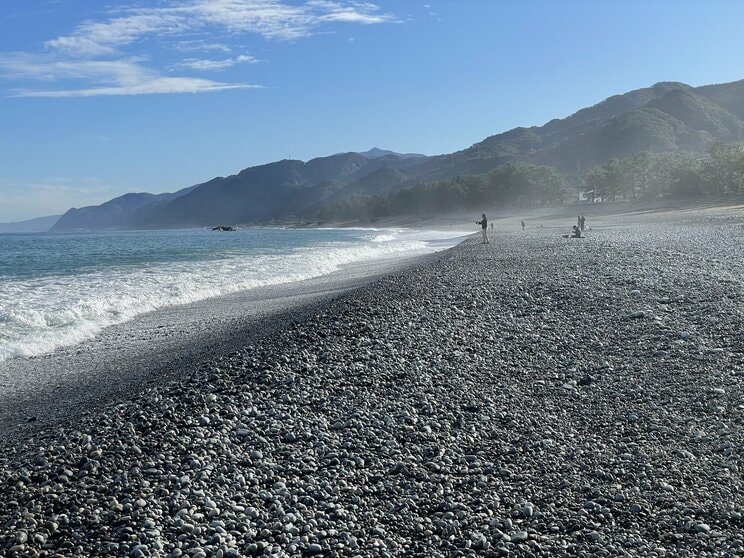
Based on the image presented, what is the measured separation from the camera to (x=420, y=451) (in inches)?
229

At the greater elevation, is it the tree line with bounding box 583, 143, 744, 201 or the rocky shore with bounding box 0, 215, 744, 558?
the tree line with bounding box 583, 143, 744, 201

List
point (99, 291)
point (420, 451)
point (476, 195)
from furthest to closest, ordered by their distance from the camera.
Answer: point (476, 195)
point (99, 291)
point (420, 451)

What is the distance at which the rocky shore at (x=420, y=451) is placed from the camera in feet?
14.8

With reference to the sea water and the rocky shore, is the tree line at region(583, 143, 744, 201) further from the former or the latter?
the rocky shore

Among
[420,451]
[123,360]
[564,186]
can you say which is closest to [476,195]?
[564,186]

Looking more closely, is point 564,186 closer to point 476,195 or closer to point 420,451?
point 476,195

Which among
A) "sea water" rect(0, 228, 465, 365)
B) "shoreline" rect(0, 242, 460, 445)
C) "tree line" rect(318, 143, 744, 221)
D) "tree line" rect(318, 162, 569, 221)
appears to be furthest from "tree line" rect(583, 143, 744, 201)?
"shoreline" rect(0, 242, 460, 445)

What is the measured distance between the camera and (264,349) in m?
9.23

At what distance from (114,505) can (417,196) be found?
488ft

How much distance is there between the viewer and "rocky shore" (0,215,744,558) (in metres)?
4.52

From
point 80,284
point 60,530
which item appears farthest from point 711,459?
point 80,284

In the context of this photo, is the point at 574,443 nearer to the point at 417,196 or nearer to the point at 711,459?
the point at 711,459

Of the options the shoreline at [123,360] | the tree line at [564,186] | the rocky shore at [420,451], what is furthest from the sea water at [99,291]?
the tree line at [564,186]

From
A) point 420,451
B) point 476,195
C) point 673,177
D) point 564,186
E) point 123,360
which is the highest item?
point 476,195
